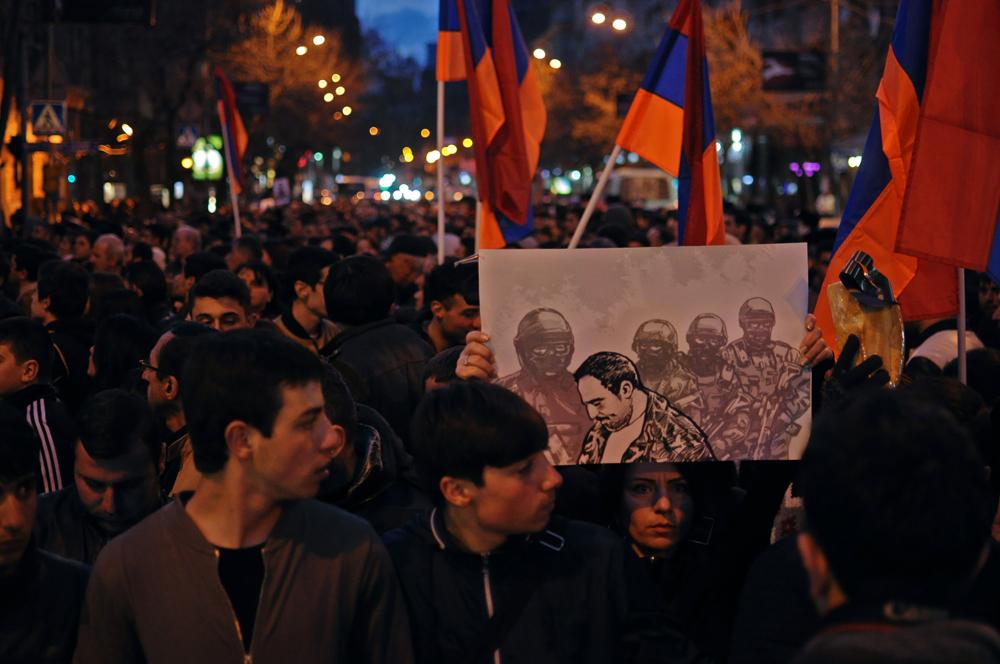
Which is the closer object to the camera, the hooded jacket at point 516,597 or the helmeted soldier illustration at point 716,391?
the hooded jacket at point 516,597

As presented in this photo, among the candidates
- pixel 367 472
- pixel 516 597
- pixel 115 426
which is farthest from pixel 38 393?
pixel 516 597

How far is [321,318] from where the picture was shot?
903cm

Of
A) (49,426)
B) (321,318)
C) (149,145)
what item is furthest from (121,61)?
(49,426)

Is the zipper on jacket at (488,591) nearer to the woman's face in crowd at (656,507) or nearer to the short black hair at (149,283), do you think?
the woman's face in crowd at (656,507)

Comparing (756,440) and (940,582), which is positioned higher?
(940,582)

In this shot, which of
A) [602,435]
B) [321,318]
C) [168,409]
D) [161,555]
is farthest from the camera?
[321,318]

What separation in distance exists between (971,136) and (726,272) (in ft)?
5.80

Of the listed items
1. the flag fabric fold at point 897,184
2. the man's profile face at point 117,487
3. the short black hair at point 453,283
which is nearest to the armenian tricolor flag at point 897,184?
the flag fabric fold at point 897,184

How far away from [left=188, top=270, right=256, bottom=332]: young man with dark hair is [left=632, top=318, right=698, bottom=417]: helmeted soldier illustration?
3446 millimetres

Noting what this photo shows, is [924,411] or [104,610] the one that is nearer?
[924,411]

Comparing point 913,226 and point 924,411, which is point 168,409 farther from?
point 924,411

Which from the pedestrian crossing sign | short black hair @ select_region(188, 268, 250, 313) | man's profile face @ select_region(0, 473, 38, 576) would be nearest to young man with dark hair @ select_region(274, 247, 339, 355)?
short black hair @ select_region(188, 268, 250, 313)

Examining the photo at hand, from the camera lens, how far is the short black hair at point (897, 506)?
2.33 meters

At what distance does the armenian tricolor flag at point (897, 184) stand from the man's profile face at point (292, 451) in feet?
9.81
